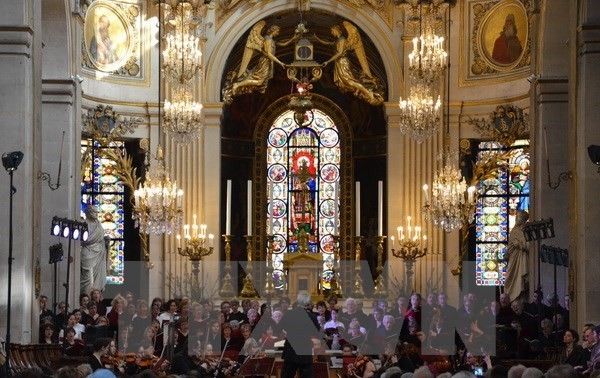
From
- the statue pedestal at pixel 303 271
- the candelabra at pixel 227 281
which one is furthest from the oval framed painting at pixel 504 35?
the candelabra at pixel 227 281

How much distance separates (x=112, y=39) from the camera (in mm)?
26672

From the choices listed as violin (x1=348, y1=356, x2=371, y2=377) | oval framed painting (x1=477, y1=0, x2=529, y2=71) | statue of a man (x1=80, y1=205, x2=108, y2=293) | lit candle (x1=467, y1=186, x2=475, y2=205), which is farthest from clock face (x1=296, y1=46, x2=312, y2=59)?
violin (x1=348, y1=356, x2=371, y2=377)

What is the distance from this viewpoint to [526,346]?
1970cm

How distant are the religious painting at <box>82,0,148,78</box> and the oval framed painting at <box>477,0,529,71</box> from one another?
20.9 feet

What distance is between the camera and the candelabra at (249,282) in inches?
1061

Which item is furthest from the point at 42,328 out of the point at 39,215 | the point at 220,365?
the point at 220,365

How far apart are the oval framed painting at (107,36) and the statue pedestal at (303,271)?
4754mm

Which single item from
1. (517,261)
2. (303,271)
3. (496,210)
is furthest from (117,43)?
(517,261)

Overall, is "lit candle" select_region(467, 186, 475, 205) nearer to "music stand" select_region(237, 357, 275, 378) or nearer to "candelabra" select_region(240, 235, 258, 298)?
"candelabra" select_region(240, 235, 258, 298)

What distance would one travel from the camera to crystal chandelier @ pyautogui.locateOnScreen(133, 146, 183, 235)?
24.4 meters

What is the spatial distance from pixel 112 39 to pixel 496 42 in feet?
23.1

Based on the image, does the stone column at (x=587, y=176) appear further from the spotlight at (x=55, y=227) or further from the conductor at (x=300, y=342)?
the spotlight at (x=55, y=227)

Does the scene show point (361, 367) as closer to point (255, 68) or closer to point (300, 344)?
point (300, 344)

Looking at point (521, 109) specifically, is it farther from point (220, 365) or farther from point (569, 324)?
point (220, 365)
